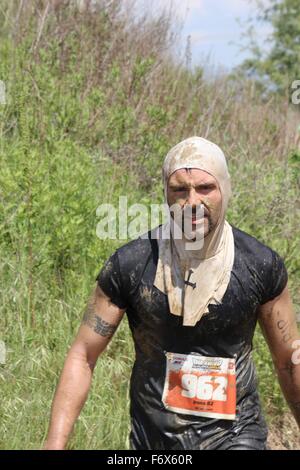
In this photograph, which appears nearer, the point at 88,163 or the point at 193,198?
the point at 193,198

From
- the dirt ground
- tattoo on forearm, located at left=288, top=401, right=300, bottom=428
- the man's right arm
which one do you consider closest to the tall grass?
the dirt ground

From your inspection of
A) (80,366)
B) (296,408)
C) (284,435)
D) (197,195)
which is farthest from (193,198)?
(284,435)

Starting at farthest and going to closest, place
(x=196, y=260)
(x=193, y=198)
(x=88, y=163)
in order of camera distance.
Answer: (x=88, y=163) → (x=196, y=260) → (x=193, y=198)

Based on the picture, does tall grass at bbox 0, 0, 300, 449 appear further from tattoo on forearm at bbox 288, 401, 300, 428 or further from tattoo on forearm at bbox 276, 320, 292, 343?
tattoo on forearm at bbox 276, 320, 292, 343

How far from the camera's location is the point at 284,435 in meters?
4.64

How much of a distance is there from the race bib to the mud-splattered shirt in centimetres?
2

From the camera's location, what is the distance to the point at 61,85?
7.19 meters

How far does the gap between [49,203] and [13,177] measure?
317 millimetres

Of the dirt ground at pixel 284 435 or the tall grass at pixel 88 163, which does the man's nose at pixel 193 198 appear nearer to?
the tall grass at pixel 88 163

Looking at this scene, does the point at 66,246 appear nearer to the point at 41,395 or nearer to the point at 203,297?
the point at 41,395

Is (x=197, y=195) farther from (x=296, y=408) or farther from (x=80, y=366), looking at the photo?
(x=296, y=408)

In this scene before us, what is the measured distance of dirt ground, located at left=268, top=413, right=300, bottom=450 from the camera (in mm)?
4578

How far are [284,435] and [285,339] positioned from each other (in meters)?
2.22

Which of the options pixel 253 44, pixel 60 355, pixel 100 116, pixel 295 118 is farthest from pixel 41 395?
pixel 253 44
